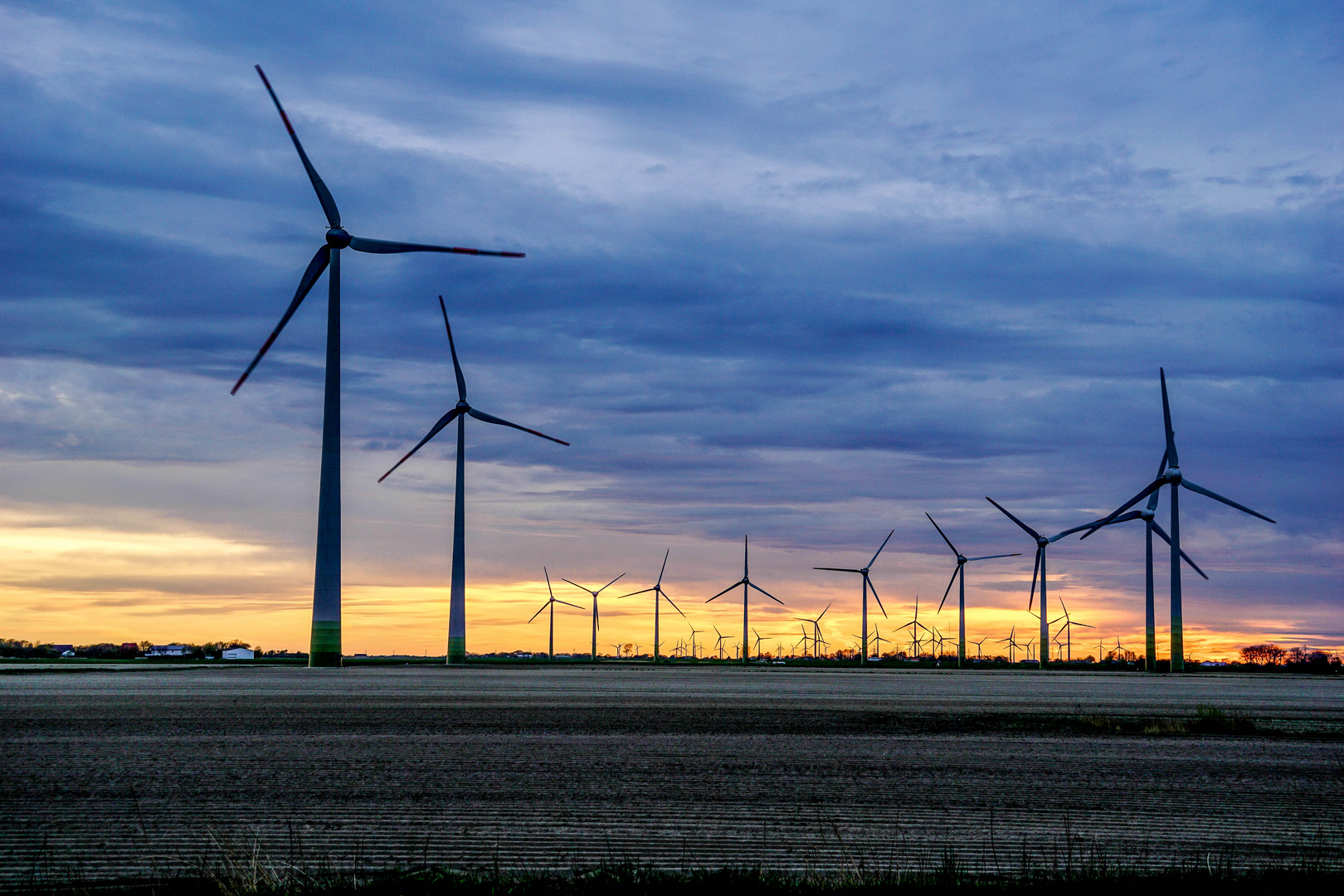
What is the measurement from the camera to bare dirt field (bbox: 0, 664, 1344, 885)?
47.1 ft

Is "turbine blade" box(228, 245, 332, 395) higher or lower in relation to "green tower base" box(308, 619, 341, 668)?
higher

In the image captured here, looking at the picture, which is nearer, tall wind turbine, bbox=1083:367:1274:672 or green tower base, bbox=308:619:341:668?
green tower base, bbox=308:619:341:668

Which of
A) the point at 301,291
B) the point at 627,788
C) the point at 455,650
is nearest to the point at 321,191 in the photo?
the point at 301,291

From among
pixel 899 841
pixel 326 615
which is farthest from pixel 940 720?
pixel 326 615

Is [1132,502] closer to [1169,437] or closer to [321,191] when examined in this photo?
[1169,437]

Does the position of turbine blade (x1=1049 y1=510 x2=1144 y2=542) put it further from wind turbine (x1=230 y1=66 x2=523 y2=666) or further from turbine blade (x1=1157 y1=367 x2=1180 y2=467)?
→ wind turbine (x1=230 y1=66 x2=523 y2=666)

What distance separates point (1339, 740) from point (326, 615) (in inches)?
2591

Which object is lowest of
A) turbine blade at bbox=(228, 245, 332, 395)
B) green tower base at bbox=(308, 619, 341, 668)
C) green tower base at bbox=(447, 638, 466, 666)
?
green tower base at bbox=(447, 638, 466, 666)

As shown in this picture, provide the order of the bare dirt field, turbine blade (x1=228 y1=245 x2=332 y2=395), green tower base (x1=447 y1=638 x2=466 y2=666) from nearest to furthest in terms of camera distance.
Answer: the bare dirt field < turbine blade (x1=228 y1=245 x2=332 y2=395) < green tower base (x1=447 y1=638 x2=466 y2=666)

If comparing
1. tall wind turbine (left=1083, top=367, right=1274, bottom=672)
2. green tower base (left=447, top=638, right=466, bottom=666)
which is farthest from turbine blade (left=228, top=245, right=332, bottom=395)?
tall wind turbine (left=1083, top=367, right=1274, bottom=672)

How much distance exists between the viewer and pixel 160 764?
2138cm

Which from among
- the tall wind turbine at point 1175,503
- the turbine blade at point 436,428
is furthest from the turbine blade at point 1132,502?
the turbine blade at point 436,428

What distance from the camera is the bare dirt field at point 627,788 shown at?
47.1 ft

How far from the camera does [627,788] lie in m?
19.4
